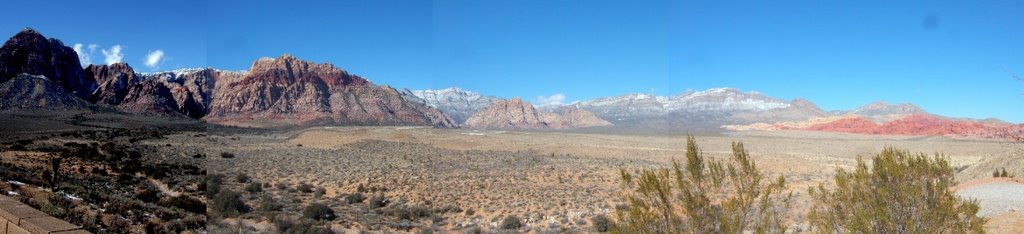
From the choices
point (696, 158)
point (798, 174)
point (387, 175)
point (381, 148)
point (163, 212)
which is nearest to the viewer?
point (696, 158)

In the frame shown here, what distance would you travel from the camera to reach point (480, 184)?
68.0 feet

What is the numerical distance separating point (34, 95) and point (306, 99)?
4633 centimetres

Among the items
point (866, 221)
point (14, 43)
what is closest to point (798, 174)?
point (866, 221)

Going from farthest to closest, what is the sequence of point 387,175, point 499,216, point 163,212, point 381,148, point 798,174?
1. point 381,148
2. point 798,174
3. point 387,175
4. point 499,216
5. point 163,212

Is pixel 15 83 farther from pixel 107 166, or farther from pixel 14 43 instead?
pixel 107 166

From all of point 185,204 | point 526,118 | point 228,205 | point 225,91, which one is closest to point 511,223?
point 228,205

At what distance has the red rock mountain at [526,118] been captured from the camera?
547 feet

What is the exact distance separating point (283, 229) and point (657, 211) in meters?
8.68

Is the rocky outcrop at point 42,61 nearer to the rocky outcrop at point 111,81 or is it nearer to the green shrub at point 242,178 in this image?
the rocky outcrop at point 111,81

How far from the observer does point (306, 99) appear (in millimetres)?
117500

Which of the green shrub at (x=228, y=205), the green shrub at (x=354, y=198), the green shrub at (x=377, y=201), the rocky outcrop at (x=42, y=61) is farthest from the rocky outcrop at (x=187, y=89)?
the green shrub at (x=228, y=205)

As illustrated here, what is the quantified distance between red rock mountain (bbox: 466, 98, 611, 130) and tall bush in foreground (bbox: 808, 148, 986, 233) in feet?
496

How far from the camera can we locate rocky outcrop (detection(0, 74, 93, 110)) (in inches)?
2840

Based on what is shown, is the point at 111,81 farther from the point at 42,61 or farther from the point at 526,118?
the point at 526,118
